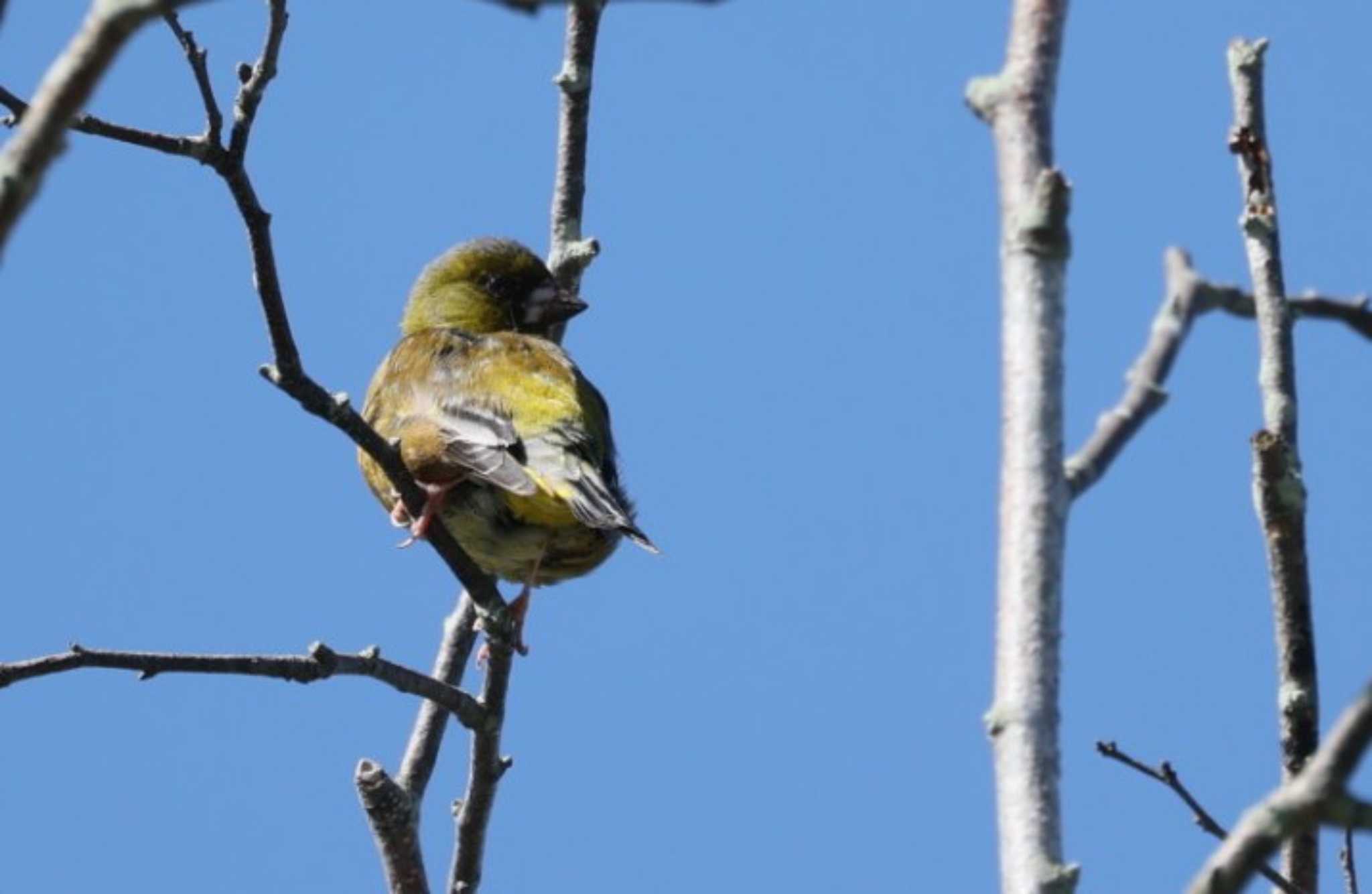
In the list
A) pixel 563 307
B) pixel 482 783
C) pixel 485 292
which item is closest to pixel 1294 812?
pixel 482 783

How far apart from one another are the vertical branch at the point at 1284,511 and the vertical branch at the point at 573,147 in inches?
129

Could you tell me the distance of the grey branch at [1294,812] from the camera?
78.2 inches

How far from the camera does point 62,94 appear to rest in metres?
1.89

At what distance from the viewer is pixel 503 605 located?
5434 mm

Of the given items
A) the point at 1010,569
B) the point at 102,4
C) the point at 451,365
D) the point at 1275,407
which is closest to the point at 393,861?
the point at 1275,407

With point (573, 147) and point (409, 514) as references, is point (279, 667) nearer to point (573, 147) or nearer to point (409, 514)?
point (409, 514)

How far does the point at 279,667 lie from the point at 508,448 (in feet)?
9.22

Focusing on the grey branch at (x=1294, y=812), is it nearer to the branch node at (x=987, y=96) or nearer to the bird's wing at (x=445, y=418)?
the branch node at (x=987, y=96)

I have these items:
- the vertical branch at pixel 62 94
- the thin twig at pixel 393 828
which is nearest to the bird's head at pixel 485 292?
the thin twig at pixel 393 828

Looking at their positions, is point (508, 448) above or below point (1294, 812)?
above

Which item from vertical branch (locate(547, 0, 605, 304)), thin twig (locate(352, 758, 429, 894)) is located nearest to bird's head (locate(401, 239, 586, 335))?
vertical branch (locate(547, 0, 605, 304))

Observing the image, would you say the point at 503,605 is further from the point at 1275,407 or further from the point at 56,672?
the point at 1275,407

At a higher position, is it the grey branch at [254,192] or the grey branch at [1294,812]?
the grey branch at [254,192]

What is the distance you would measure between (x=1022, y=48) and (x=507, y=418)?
481cm
